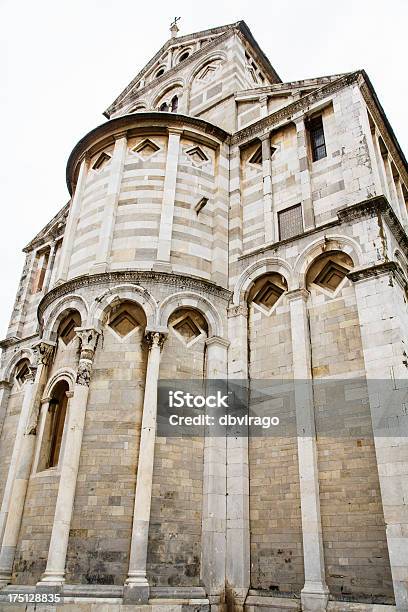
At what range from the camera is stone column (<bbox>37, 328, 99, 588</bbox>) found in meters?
9.61

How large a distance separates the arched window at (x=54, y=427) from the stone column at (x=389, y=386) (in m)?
7.14

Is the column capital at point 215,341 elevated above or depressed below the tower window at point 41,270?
below

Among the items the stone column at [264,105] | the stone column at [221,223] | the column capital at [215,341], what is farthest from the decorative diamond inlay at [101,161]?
the column capital at [215,341]

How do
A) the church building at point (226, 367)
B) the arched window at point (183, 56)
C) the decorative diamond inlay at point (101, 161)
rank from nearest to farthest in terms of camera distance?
the church building at point (226, 367) < the decorative diamond inlay at point (101, 161) < the arched window at point (183, 56)

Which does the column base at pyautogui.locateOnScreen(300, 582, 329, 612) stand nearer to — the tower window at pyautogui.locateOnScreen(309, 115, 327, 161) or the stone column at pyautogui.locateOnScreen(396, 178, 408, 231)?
the tower window at pyautogui.locateOnScreen(309, 115, 327, 161)

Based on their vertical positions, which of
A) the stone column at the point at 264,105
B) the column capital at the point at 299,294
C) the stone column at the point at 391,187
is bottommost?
the column capital at the point at 299,294

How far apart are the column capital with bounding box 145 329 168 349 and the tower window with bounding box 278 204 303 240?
430 cm

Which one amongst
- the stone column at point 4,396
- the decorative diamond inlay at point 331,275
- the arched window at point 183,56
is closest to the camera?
the decorative diamond inlay at point 331,275

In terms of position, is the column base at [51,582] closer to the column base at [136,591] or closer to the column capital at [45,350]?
the column base at [136,591]

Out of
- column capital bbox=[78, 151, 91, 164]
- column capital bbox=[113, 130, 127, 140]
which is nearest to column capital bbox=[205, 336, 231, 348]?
column capital bbox=[113, 130, 127, 140]

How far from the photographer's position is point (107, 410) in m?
11.1

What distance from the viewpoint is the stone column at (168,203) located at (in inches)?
511

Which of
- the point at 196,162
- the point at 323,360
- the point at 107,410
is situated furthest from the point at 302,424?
the point at 196,162

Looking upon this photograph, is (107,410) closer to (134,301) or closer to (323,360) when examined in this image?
(134,301)
